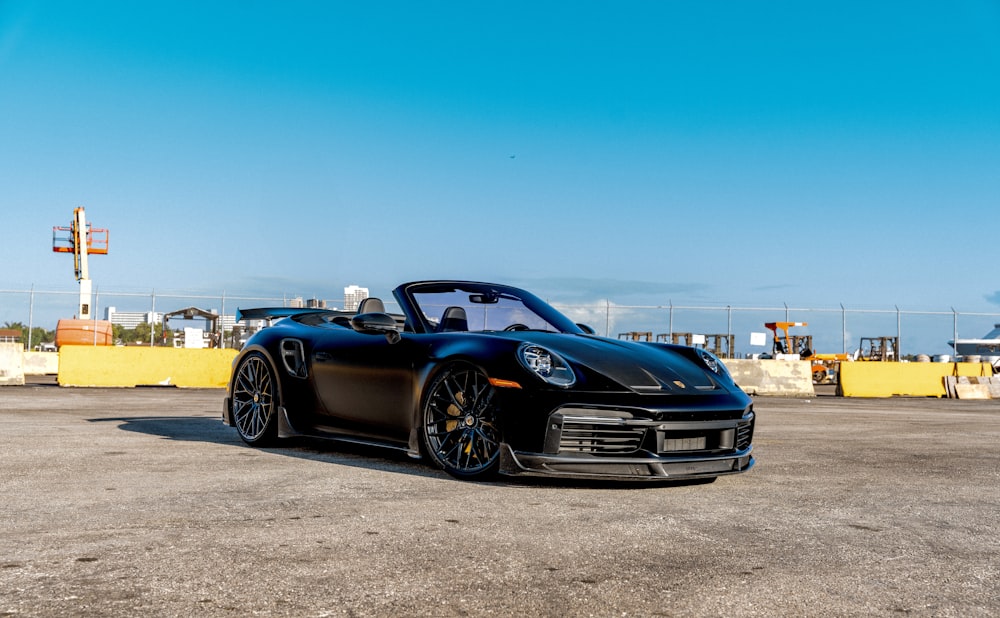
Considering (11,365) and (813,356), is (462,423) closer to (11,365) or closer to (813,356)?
(11,365)

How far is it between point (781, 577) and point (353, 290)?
5.65 metres

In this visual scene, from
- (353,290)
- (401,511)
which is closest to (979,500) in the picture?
(401,511)

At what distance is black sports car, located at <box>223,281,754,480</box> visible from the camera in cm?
507

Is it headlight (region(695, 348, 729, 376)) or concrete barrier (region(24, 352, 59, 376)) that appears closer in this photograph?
headlight (region(695, 348, 729, 376))

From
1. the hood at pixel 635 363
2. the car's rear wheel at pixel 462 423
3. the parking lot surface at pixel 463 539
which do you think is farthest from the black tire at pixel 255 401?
the hood at pixel 635 363

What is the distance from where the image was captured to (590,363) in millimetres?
5363

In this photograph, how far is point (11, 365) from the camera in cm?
1764

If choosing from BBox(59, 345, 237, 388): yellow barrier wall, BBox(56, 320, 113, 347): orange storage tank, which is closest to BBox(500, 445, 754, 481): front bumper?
BBox(59, 345, 237, 388): yellow barrier wall

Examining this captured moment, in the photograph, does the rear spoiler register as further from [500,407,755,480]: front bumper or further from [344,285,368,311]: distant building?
[500,407,755,480]: front bumper

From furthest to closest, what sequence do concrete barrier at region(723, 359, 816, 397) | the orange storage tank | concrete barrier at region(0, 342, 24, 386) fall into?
1. the orange storage tank
2. concrete barrier at region(723, 359, 816, 397)
3. concrete barrier at region(0, 342, 24, 386)

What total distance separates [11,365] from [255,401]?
1263cm

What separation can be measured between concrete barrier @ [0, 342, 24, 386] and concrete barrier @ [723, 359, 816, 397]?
47.8 feet

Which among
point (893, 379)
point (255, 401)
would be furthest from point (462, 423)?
point (893, 379)

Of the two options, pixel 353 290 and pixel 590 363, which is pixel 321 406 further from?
pixel 590 363
